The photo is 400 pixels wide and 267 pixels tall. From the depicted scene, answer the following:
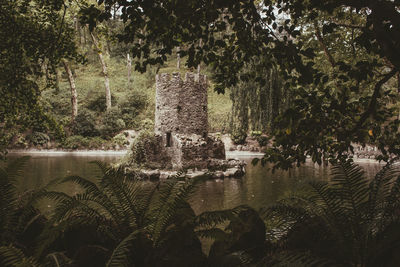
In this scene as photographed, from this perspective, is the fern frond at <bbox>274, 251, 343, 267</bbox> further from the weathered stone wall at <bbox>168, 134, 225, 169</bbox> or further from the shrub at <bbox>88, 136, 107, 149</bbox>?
the shrub at <bbox>88, 136, 107, 149</bbox>

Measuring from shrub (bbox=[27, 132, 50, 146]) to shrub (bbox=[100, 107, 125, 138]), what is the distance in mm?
4308

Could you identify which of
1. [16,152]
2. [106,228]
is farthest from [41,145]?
[106,228]

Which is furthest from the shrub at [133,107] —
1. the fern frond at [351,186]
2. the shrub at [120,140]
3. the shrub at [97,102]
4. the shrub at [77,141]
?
the fern frond at [351,186]

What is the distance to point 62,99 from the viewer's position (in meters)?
28.8

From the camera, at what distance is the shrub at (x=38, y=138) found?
72.1 ft

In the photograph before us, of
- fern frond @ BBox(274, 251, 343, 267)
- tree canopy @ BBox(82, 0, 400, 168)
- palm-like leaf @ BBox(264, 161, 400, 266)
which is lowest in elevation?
fern frond @ BBox(274, 251, 343, 267)

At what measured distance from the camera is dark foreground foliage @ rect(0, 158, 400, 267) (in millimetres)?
2504

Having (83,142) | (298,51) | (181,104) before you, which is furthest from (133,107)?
(298,51)

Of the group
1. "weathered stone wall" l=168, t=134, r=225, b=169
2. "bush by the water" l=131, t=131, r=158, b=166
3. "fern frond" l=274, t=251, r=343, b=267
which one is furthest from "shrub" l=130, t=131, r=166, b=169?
"fern frond" l=274, t=251, r=343, b=267

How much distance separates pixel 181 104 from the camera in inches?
544

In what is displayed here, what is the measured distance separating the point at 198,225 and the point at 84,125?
76.2 ft

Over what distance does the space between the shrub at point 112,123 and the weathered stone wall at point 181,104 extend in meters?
11.9

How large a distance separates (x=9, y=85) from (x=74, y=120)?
877 inches

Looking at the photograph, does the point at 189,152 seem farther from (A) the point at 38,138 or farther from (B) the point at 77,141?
(A) the point at 38,138
